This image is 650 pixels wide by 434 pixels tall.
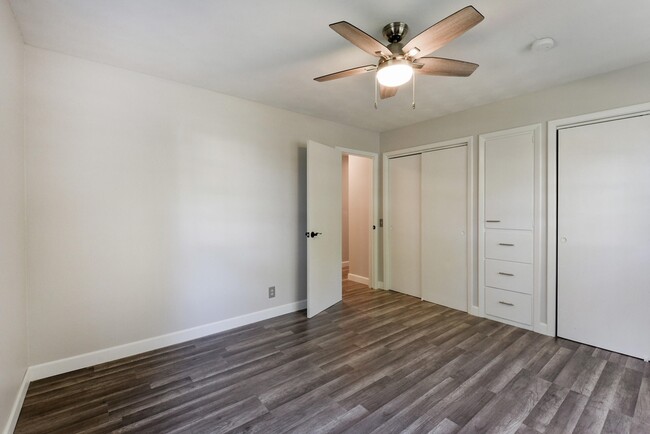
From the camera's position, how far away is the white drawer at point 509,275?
3051mm

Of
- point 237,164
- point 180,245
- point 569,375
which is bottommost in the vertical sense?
point 569,375

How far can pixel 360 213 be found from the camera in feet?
15.9

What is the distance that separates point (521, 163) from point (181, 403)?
143 inches

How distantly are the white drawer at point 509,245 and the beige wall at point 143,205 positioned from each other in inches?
91.4

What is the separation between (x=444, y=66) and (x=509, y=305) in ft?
8.53

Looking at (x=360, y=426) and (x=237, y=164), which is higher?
(x=237, y=164)

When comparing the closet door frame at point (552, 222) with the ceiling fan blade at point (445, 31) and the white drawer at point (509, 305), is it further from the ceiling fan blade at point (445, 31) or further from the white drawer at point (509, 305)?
the ceiling fan blade at point (445, 31)

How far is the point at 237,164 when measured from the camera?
3.10m

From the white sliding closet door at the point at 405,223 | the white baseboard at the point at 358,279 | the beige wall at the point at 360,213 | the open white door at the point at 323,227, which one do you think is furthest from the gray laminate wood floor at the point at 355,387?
the beige wall at the point at 360,213

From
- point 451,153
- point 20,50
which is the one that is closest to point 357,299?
point 451,153

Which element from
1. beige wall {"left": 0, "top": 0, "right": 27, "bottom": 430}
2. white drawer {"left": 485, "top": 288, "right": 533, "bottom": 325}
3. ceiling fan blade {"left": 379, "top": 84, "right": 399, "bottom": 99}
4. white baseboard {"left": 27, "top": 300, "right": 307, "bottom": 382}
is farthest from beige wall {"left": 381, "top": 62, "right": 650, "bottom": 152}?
beige wall {"left": 0, "top": 0, "right": 27, "bottom": 430}

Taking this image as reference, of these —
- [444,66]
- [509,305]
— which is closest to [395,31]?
[444,66]

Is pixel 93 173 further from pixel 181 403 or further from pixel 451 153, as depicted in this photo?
pixel 451 153

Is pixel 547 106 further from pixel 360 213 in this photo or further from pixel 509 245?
pixel 360 213
